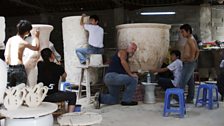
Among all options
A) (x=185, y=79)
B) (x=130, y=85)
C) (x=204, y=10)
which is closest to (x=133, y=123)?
(x=130, y=85)

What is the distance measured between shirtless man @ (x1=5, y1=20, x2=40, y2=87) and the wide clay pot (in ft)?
6.74

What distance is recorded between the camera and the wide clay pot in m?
5.64

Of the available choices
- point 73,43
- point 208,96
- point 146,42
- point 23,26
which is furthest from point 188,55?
point 23,26

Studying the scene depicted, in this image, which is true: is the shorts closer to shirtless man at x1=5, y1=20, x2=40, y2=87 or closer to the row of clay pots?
shirtless man at x1=5, y1=20, x2=40, y2=87

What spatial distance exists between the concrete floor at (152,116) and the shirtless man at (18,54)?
834 mm

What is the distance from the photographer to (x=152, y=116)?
4340mm

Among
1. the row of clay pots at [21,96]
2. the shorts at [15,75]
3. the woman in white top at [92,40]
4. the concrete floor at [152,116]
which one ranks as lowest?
the concrete floor at [152,116]

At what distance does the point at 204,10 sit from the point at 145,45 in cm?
611

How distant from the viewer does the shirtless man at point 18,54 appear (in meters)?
4.04

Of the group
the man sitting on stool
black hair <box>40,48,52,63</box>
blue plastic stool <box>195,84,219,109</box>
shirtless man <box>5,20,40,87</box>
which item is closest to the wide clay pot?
the man sitting on stool

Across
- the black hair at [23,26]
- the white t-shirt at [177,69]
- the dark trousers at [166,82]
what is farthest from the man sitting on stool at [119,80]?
the black hair at [23,26]

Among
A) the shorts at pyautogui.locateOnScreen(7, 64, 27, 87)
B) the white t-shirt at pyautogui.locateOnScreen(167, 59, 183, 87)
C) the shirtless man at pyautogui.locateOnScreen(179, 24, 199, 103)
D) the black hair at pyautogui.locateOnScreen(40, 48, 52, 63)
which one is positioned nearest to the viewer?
the black hair at pyautogui.locateOnScreen(40, 48, 52, 63)

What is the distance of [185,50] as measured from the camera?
5172 millimetres

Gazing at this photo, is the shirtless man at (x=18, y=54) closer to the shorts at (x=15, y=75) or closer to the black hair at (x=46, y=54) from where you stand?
the shorts at (x=15, y=75)
